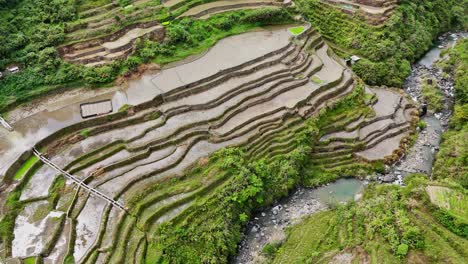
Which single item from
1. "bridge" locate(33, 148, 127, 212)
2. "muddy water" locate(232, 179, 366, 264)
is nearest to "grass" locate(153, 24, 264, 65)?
"bridge" locate(33, 148, 127, 212)

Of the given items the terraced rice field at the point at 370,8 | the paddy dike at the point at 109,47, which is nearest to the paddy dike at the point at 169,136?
the paddy dike at the point at 109,47

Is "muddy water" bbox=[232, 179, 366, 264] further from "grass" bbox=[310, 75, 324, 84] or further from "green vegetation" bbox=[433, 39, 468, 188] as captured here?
"grass" bbox=[310, 75, 324, 84]

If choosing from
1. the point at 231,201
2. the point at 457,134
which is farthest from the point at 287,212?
the point at 457,134

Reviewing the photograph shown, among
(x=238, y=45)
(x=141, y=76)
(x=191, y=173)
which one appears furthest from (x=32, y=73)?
(x=238, y=45)

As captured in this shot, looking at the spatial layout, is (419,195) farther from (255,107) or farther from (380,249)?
(255,107)

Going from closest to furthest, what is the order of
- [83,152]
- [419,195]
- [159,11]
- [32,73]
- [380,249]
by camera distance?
[380,249], [419,195], [83,152], [32,73], [159,11]

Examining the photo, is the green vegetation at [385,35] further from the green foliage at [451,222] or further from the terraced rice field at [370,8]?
the green foliage at [451,222]
